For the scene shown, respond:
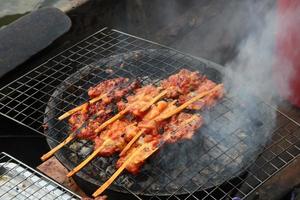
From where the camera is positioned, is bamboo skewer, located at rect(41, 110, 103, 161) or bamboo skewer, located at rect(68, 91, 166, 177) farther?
bamboo skewer, located at rect(41, 110, 103, 161)

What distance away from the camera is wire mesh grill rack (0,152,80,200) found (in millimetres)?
3062

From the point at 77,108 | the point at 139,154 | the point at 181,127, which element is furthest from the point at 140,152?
the point at 77,108

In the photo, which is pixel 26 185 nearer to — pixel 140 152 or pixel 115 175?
pixel 115 175

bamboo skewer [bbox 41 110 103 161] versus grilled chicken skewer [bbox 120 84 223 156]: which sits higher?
grilled chicken skewer [bbox 120 84 223 156]

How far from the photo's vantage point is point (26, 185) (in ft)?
10.4

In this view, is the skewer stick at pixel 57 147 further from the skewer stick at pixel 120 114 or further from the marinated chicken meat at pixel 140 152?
the marinated chicken meat at pixel 140 152

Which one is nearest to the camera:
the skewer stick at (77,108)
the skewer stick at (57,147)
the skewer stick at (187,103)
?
the skewer stick at (57,147)

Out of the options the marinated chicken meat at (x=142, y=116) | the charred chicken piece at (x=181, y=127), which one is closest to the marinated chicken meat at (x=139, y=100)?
the marinated chicken meat at (x=142, y=116)

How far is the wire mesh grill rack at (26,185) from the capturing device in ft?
10.0

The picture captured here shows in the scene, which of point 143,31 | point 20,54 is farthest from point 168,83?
point 143,31

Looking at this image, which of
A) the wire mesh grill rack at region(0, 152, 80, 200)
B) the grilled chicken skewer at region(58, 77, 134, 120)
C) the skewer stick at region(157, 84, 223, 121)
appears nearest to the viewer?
the wire mesh grill rack at region(0, 152, 80, 200)

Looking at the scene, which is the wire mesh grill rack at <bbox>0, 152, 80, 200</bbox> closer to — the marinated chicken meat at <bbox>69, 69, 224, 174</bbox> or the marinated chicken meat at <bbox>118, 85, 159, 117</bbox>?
the marinated chicken meat at <bbox>69, 69, 224, 174</bbox>

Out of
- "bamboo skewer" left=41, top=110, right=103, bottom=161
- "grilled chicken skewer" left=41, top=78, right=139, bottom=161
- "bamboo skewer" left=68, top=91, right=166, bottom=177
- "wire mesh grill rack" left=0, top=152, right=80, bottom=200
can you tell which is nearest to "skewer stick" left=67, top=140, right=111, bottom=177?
"bamboo skewer" left=68, top=91, right=166, bottom=177

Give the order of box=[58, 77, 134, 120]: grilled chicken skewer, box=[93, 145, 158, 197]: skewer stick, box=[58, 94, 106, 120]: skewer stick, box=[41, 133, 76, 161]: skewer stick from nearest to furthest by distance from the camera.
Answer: box=[93, 145, 158, 197]: skewer stick < box=[41, 133, 76, 161]: skewer stick < box=[58, 94, 106, 120]: skewer stick < box=[58, 77, 134, 120]: grilled chicken skewer
